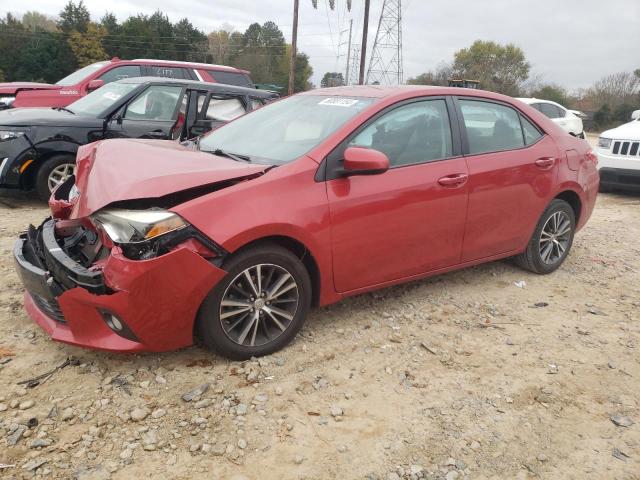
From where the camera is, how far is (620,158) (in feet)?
28.6

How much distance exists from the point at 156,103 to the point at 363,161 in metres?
4.69

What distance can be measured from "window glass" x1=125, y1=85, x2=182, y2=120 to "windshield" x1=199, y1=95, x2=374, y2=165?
3027 millimetres

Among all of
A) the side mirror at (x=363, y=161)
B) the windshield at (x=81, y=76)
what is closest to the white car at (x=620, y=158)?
the side mirror at (x=363, y=161)

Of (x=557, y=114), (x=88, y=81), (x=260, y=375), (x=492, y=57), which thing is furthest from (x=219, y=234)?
(x=492, y=57)

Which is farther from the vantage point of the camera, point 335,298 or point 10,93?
point 10,93

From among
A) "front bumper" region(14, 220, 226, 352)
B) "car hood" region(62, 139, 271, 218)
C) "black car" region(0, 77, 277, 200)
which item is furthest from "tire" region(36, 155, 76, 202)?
"front bumper" region(14, 220, 226, 352)

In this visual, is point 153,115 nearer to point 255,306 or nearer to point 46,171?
point 46,171

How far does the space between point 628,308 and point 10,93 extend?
1096 centimetres

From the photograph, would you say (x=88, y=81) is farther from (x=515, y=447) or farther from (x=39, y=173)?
(x=515, y=447)

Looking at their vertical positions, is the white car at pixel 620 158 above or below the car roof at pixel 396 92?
below

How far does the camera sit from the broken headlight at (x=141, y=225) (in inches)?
105

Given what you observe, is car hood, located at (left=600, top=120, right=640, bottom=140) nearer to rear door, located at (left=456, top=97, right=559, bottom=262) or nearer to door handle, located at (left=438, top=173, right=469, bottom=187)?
rear door, located at (left=456, top=97, right=559, bottom=262)

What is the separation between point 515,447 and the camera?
2.54 metres

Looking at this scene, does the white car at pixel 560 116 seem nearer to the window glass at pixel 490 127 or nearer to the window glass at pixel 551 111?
the window glass at pixel 551 111
